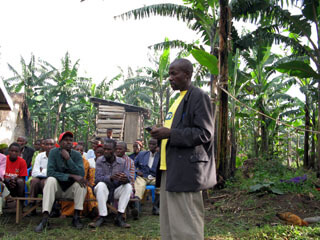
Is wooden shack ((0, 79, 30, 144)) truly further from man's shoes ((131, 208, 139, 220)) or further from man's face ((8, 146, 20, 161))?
man's shoes ((131, 208, 139, 220))

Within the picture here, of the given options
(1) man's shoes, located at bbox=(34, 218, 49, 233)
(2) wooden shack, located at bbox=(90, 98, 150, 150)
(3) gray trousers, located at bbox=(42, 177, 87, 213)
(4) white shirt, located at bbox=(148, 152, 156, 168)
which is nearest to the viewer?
(1) man's shoes, located at bbox=(34, 218, 49, 233)

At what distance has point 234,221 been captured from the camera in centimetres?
491

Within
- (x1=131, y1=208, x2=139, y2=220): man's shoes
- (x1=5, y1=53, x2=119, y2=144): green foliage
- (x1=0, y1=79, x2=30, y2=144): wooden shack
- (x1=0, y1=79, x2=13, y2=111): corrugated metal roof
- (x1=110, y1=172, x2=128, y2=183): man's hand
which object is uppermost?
(x1=5, y1=53, x2=119, y2=144): green foliage

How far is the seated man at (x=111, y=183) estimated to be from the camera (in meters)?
4.81

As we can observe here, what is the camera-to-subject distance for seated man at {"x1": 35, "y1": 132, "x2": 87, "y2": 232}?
4687 millimetres

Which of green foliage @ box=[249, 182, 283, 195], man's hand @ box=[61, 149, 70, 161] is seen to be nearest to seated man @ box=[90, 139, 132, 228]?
man's hand @ box=[61, 149, 70, 161]

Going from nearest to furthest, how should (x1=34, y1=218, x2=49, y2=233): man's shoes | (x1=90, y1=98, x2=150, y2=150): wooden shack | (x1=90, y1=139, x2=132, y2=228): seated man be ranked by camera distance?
(x1=34, y1=218, x2=49, y2=233): man's shoes, (x1=90, y1=139, x2=132, y2=228): seated man, (x1=90, y1=98, x2=150, y2=150): wooden shack

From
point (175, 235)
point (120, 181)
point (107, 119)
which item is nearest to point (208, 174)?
point (175, 235)

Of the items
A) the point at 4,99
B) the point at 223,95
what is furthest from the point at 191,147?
the point at 4,99

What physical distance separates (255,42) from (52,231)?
23.0 feet

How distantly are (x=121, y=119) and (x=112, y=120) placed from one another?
460 millimetres

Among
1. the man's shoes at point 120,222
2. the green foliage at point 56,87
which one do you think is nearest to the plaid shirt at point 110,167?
the man's shoes at point 120,222

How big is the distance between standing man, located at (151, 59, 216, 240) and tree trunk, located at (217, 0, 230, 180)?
4441 millimetres

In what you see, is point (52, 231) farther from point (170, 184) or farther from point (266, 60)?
point (266, 60)
